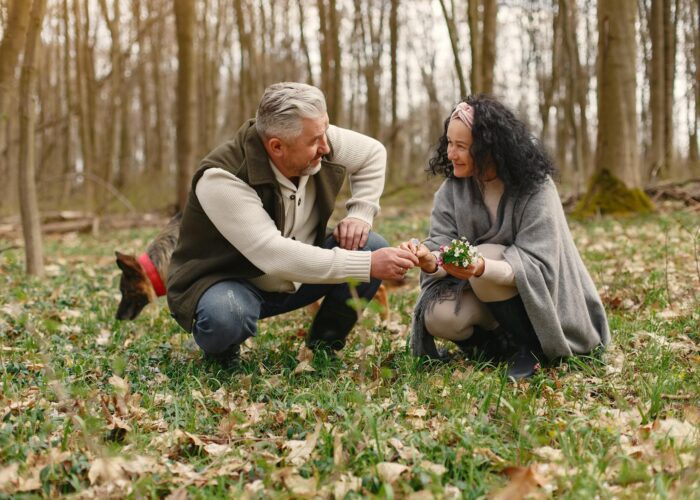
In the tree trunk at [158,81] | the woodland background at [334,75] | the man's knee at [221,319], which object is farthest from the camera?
the tree trunk at [158,81]

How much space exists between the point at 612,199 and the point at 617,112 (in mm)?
1070

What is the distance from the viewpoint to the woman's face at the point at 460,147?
3266 millimetres

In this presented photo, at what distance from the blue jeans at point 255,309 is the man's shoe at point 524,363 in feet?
2.66

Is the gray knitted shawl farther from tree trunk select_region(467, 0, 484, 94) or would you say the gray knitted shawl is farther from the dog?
tree trunk select_region(467, 0, 484, 94)

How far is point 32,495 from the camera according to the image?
2150 millimetres

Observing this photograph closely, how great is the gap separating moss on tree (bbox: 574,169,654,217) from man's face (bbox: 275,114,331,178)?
6.12 m

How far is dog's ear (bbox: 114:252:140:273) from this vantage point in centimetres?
437

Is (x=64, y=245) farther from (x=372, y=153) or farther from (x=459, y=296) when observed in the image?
(x=459, y=296)

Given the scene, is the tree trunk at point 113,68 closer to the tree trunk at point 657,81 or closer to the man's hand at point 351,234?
the tree trunk at point 657,81

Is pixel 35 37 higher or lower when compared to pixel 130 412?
higher

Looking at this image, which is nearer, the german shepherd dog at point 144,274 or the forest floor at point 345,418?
the forest floor at point 345,418

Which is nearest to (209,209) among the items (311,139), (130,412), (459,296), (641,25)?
(311,139)

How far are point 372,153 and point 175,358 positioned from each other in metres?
1.57

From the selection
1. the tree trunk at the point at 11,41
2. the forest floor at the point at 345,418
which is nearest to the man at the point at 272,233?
the forest floor at the point at 345,418
